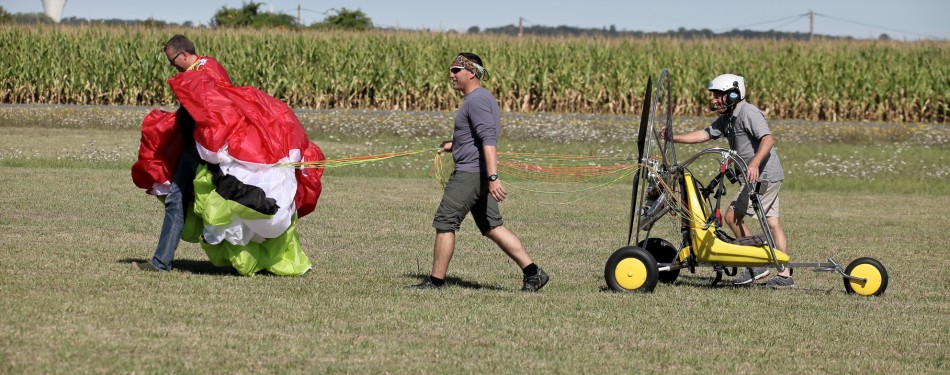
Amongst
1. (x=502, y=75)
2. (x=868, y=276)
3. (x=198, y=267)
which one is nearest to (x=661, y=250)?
(x=868, y=276)

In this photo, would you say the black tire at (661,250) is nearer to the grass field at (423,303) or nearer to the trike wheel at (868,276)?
the grass field at (423,303)

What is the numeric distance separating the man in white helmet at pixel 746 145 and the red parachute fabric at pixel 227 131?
9.24ft

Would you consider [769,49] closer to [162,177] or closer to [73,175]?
[73,175]

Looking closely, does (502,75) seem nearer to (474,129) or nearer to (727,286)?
(727,286)

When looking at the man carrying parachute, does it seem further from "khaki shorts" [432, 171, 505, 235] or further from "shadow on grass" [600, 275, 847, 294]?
"shadow on grass" [600, 275, 847, 294]

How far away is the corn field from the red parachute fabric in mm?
22591

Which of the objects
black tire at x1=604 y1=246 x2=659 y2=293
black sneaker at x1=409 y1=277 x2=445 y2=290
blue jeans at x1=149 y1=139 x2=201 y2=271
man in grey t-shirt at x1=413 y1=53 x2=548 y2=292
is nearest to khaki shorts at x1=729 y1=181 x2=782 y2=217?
black tire at x1=604 y1=246 x2=659 y2=293

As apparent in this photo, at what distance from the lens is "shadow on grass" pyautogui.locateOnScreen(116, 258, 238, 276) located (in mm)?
10164

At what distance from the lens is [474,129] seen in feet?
30.0

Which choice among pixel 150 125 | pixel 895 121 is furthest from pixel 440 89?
pixel 150 125

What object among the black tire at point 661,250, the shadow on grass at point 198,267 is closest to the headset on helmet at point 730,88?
the black tire at point 661,250

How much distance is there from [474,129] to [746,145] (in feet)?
8.12

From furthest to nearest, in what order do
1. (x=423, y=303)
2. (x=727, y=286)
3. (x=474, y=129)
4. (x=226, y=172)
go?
1. (x=727, y=286)
2. (x=226, y=172)
3. (x=474, y=129)
4. (x=423, y=303)

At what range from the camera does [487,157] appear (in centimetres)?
909
